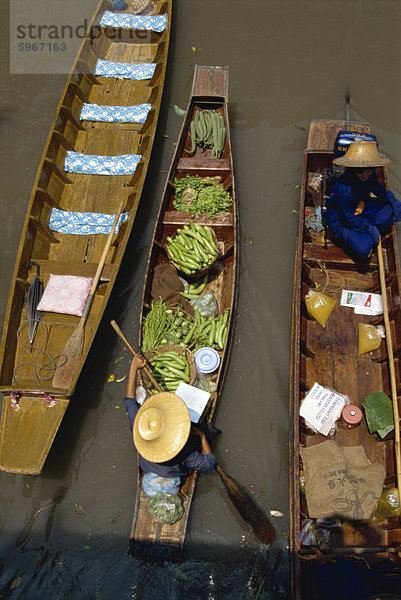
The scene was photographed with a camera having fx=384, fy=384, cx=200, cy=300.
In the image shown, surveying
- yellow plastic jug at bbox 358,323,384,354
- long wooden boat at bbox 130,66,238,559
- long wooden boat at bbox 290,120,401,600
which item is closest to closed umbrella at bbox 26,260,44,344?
long wooden boat at bbox 130,66,238,559

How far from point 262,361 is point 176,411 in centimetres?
354

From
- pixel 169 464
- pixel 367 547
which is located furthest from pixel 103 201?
pixel 367 547

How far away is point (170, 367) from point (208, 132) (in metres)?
5.58

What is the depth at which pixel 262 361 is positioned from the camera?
7770 mm

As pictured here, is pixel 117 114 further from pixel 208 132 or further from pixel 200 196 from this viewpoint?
pixel 200 196

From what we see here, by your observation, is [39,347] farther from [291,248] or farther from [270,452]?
[291,248]

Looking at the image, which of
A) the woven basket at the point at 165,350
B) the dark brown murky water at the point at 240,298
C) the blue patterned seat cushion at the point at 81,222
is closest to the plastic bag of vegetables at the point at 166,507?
the dark brown murky water at the point at 240,298

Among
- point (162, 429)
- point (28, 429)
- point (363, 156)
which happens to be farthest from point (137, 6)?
point (162, 429)

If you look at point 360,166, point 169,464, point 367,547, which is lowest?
point 367,547

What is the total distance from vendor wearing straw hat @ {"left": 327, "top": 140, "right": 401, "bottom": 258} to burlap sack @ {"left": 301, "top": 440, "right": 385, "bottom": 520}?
3.57 meters

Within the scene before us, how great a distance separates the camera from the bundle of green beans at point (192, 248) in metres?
7.14

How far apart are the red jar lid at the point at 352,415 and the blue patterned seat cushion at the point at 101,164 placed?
6557 millimetres

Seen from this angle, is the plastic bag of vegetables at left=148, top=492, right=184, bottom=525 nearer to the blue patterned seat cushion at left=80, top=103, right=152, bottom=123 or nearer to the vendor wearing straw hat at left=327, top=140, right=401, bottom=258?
the vendor wearing straw hat at left=327, top=140, right=401, bottom=258

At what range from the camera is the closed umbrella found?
6984 mm
